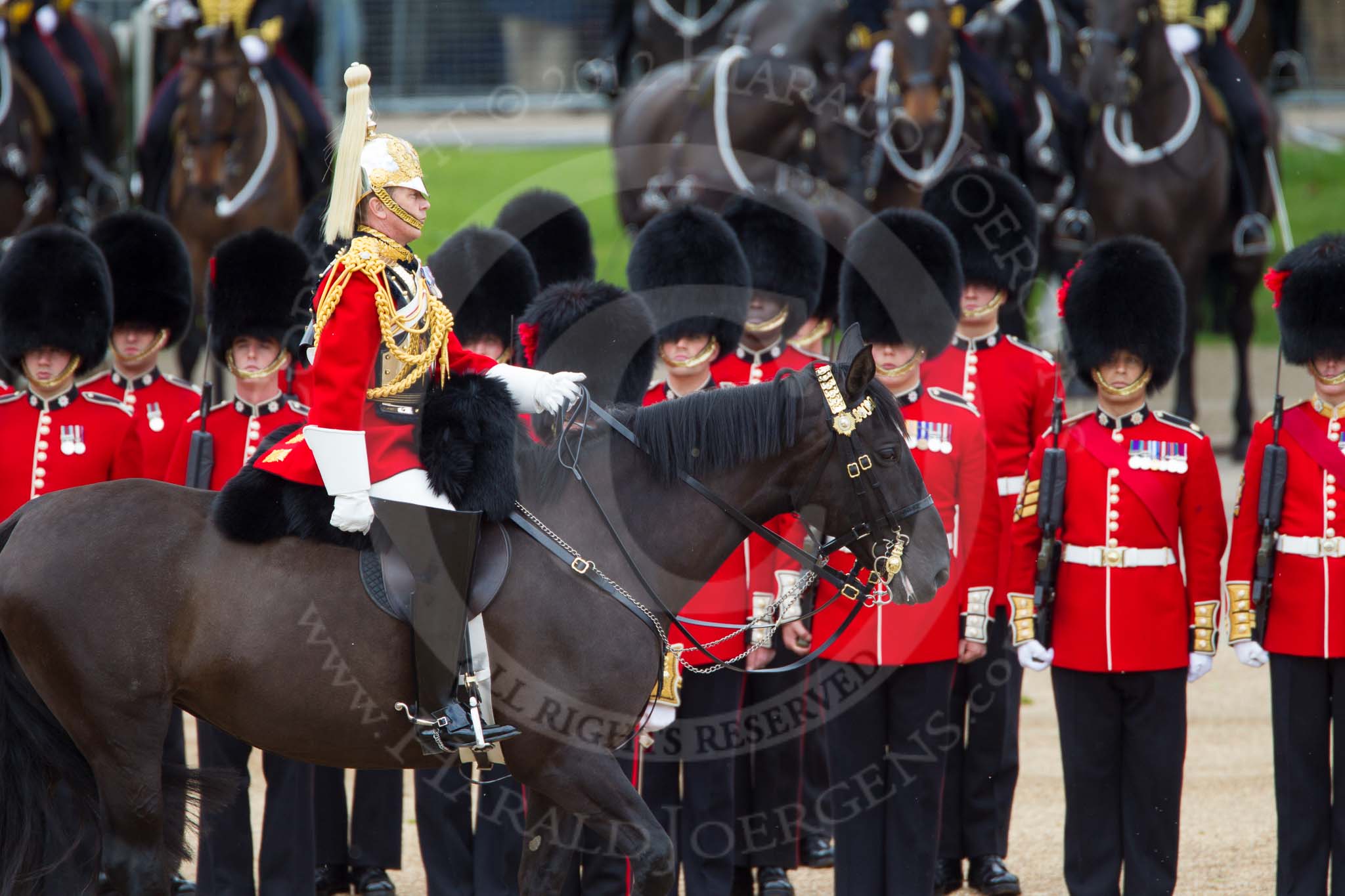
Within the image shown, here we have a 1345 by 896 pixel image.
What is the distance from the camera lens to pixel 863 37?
29.7 ft

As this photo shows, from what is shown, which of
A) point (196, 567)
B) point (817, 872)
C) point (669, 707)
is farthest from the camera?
point (817, 872)

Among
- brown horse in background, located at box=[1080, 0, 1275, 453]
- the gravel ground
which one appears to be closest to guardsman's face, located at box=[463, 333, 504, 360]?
the gravel ground

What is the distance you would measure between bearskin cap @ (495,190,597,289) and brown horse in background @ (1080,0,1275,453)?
12.9 ft

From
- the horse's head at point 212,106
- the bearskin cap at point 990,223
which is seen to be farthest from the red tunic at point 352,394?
the horse's head at point 212,106

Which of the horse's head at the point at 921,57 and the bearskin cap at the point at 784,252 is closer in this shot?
the bearskin cap at the point at 784,252

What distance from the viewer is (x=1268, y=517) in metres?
4.39

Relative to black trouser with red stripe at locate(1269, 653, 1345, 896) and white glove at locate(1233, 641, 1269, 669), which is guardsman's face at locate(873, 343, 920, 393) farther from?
black trouser with red stripe at locate(1269, 653, 1345, 896)

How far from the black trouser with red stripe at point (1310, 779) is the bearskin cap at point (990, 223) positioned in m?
1.73

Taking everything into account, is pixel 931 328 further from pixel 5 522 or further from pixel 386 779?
pixel 5 522

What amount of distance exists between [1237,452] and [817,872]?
4679 millimetres

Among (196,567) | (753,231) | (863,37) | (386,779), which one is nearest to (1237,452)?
(863,37)

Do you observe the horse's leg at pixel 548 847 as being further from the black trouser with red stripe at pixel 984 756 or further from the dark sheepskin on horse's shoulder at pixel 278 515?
the black trouser with red stripe at pixel 984 756

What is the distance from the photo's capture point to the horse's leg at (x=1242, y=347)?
9.31m

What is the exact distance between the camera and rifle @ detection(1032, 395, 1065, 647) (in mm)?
4469
